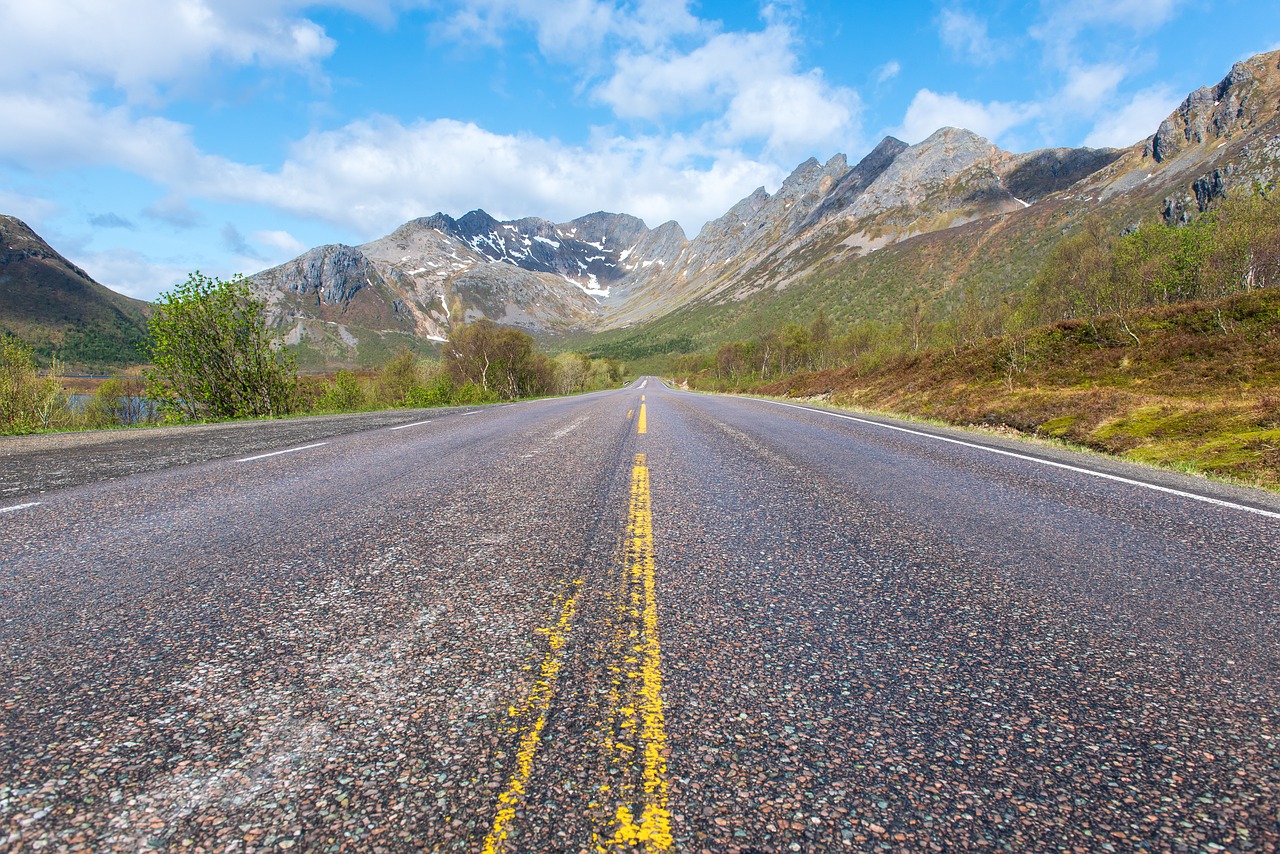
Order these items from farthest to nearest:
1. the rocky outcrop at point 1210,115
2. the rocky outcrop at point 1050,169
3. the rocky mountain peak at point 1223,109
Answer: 1. the rocky outcrop at point 1050,169
2. the rocky outcrop at point 1210,115
3. the rocky mountain peak at point 1223,109

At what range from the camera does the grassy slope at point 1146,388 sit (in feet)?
27.5

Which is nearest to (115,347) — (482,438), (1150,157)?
(482,438)

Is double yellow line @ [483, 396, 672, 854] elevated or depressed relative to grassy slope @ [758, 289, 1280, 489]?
depressed

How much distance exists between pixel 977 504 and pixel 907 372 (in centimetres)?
2028

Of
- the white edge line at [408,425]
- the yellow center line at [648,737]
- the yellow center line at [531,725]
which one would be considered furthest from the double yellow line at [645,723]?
the white edge line at [408,425]

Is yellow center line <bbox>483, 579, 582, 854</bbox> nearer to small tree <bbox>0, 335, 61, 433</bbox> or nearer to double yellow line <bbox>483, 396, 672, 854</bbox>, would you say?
double yellow line <bbox>483, 396, 672, 854</bbox>

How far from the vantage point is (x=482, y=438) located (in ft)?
32.0

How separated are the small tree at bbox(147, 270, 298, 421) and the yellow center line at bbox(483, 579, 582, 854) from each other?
19.8 m

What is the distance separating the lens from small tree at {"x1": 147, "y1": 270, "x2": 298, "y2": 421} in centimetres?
1664

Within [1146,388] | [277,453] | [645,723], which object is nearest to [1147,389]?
[1146,388]

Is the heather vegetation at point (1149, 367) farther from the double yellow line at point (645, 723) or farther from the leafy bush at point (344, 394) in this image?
the leafy bush at point (344, 394)

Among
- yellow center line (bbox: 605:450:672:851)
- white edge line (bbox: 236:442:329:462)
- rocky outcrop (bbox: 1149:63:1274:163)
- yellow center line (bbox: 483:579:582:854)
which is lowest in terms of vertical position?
yellow center line (bbox: 605:450:672:851)

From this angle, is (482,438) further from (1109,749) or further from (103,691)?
(1109,749)

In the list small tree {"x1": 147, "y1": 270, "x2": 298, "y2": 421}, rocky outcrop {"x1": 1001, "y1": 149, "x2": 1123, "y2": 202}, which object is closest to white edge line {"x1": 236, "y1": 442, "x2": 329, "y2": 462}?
small tree {"x1": 147, "y1": 270, "x2": 298, "y2": 421}
